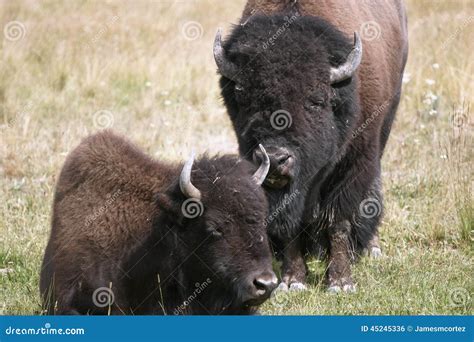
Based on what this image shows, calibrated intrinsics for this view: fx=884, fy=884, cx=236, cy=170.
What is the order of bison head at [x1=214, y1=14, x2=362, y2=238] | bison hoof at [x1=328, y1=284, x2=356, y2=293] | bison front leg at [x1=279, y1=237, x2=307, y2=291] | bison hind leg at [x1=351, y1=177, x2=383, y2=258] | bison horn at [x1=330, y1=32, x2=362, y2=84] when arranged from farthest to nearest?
bison hind leg at [x1=351, y1=177, x2=383, y2=258] → bison front leg at [x1=279, y1=237, x2=307, y2=291] → bison hoof at [x1=328, y1=284, x2=356, y2=293] → bison horn at [x1=330, y1=32, x2=362, y2=84] → bison head at [x1=214, y1=14, x2=362, y2=238]

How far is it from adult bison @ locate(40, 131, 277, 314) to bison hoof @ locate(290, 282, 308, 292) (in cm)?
157

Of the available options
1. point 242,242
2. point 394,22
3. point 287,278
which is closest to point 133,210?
point 242,242

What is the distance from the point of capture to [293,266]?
26.6 feet

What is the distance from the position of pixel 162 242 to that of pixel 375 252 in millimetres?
3271

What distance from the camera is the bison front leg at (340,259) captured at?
7.81m

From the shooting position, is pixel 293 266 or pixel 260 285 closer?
pixel 260 285

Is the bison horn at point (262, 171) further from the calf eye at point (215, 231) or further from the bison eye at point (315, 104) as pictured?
the bison eye at point (315, 104)

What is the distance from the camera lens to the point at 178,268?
6.09 metres

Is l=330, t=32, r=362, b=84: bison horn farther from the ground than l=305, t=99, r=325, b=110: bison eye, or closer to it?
farther from the ground

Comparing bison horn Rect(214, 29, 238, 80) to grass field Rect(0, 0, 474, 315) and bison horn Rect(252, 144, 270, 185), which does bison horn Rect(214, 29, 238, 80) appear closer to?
bison horn Rect(252, 144, 270, 185)

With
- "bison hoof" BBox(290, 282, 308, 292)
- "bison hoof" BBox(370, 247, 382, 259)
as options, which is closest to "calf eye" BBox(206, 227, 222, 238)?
"bison hoof" BBox(290, 282, 308, 292)

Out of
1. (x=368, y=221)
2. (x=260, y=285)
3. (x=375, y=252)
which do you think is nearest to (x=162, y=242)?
(x=260, y=285)

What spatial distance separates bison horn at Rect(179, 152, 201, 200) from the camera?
578 cm

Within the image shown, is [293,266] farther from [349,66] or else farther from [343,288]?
[349,66]
